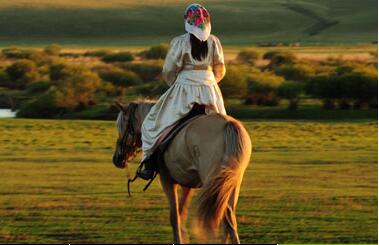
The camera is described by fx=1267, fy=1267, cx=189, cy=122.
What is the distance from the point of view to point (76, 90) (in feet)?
118

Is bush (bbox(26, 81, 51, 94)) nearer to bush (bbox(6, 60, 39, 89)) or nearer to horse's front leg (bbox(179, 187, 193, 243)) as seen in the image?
bush (bbox(6, 60, 39, 89))

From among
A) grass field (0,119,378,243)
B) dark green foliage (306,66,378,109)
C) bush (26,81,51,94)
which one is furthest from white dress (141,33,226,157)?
bush (26,81,51,94)

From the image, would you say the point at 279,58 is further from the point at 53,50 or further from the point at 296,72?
the point at 53,50

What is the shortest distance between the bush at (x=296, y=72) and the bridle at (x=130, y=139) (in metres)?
30.0

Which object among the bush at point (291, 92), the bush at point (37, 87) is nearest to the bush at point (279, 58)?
the bush at point (291, 92)

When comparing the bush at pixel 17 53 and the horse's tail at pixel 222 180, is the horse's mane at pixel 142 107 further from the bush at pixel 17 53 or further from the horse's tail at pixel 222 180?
the bush at pixel 17 53

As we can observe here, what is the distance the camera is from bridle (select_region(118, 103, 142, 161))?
9.62 meters

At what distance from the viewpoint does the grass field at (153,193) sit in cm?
Answer: 1145

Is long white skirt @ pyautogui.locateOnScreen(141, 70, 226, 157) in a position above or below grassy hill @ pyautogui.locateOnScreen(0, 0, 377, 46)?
above

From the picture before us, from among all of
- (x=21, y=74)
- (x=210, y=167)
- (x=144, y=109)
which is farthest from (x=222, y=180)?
(x=21, y=74)

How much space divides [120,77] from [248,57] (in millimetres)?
11284

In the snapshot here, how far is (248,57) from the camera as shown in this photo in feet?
164

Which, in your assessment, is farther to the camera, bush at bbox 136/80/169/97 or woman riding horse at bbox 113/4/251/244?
bush at bbox 136/80/169/97

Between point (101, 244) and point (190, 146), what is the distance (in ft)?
7.12
